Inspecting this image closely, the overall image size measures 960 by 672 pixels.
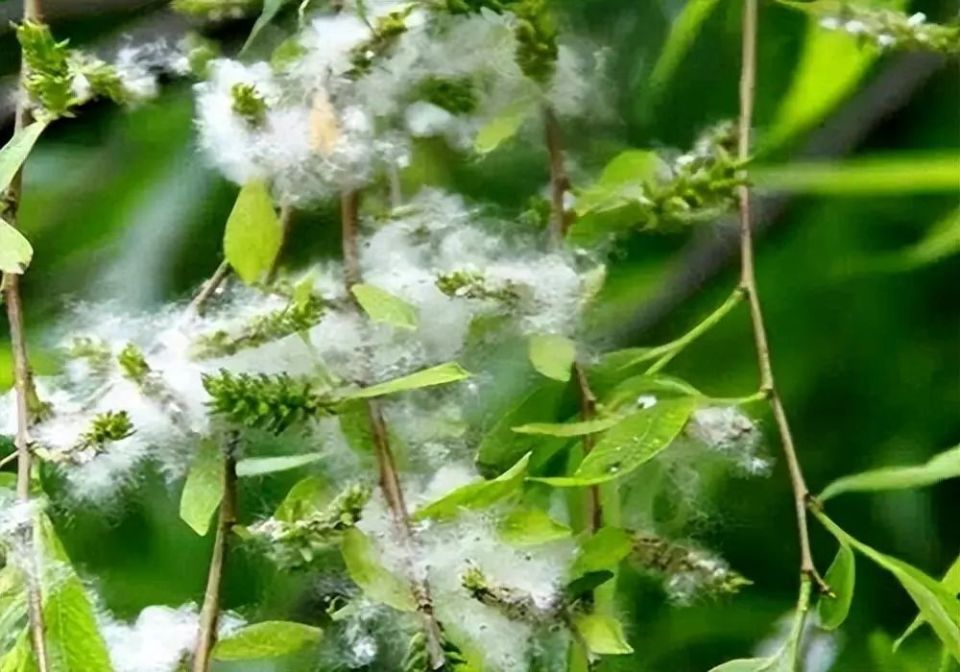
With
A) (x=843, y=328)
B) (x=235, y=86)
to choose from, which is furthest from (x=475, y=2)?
(x=843, y=328)

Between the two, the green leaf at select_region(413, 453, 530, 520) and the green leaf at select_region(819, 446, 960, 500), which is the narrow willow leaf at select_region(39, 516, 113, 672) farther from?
the green leaf at select_region(819, 446, 960, 500)

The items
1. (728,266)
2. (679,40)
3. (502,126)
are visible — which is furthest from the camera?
(728,266)

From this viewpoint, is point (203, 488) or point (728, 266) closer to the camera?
point (203, 488)

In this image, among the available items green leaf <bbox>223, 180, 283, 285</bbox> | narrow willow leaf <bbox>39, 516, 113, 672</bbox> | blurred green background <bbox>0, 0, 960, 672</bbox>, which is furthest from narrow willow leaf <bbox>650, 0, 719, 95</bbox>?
narrow willow leaf <bbox>39, 516, 113, 672</bbox>

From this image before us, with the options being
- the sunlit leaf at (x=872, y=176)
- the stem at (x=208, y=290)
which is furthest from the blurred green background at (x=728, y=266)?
the stem at (x=208, y=290)

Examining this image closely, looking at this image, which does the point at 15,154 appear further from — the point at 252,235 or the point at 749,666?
the point at 749,666

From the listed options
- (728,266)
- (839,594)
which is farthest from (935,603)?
(728,266)

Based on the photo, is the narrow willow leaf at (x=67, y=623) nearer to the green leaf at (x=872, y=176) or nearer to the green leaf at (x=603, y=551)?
the green leaf at (x=603, y=551)
